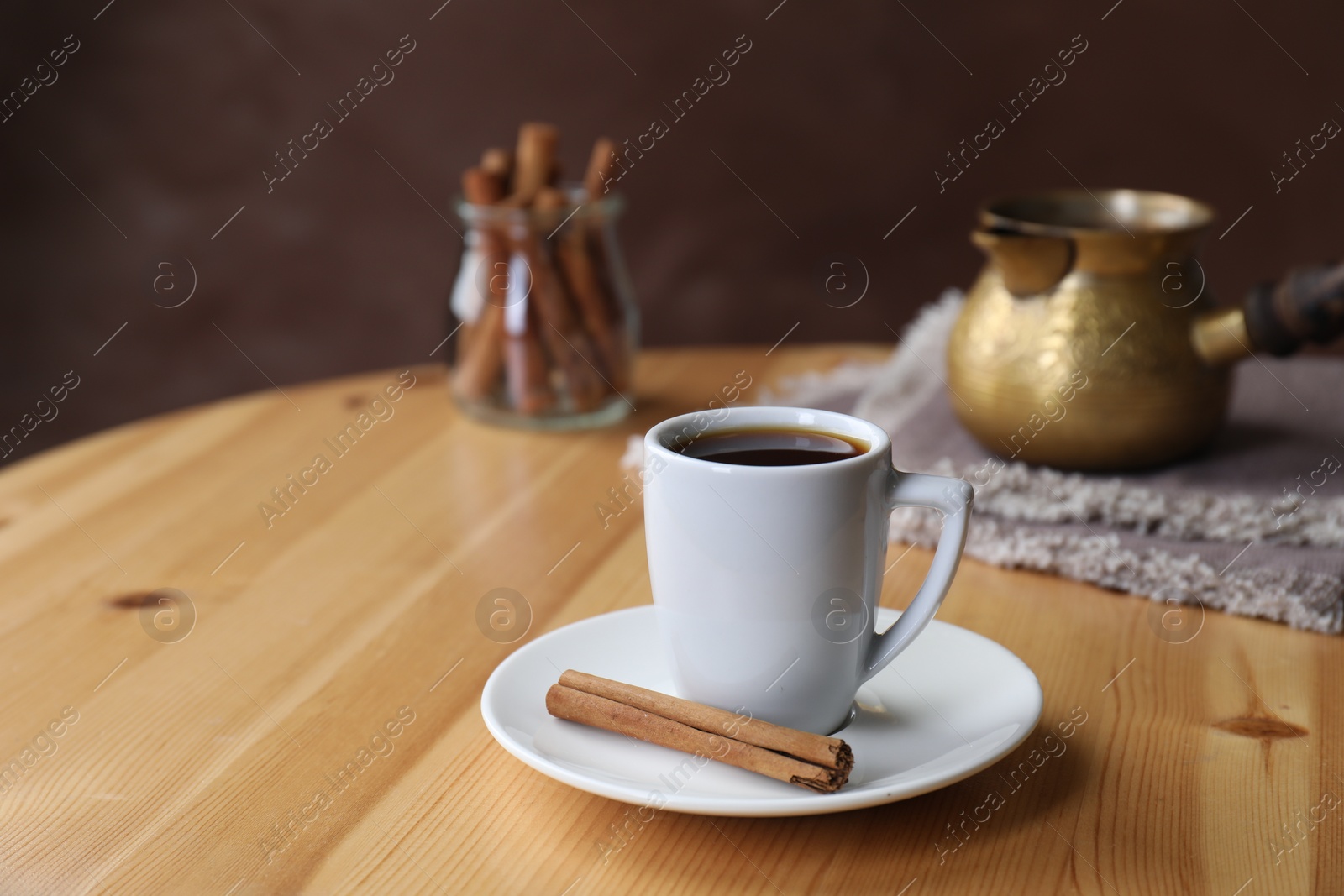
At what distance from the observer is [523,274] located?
119 cm

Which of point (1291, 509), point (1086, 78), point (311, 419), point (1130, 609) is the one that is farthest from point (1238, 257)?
point (311, 419)

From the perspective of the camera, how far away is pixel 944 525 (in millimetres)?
586

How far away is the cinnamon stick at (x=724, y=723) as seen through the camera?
53 cm

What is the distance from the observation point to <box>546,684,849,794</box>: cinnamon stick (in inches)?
20.4

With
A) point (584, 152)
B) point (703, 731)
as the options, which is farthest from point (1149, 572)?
point (584, 152)

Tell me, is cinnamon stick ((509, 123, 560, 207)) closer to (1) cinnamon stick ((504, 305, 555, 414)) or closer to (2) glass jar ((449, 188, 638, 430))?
(2) glass jar ((449, 188, 638, 430))

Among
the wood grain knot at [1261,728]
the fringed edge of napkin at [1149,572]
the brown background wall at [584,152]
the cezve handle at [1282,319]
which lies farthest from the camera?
the brown background wall at [584,152]

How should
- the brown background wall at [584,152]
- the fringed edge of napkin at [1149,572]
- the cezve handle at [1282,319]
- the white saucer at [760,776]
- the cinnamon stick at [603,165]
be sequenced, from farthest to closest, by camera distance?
the brown background wall at [584,152]
the cinnamon stick at [603,165]
the cezve handle at [1282,319]
the fringed edge of napkin at [1149,572]
the white saucer at [760,776]

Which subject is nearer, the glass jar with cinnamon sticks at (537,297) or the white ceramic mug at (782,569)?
the white ceramic mug at (782,569)

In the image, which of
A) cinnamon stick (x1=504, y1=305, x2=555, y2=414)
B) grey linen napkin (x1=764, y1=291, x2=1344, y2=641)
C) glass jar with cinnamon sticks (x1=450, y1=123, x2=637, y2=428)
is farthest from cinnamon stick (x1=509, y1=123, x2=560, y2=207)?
grey linen napkin (x1=764, y1=291, x2=1344, y2=641)

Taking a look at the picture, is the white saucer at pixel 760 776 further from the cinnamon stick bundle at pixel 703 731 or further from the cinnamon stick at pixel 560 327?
the cinnamon stick at pixel 560 327

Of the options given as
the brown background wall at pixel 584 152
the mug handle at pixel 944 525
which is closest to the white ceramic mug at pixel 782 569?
the mug handle at pixel 944 525

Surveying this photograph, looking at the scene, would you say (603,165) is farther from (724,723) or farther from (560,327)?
(724,723)

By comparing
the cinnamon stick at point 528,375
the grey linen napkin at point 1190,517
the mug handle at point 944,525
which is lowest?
the grey linen napkin at point 1190,517
